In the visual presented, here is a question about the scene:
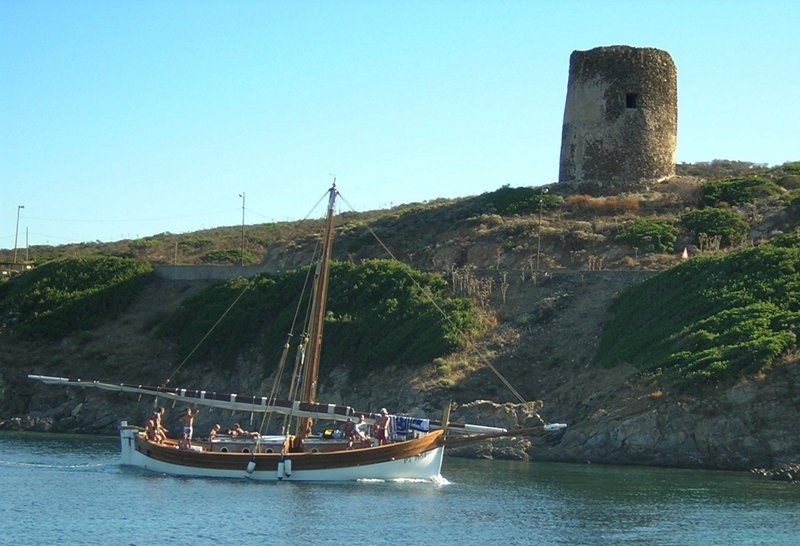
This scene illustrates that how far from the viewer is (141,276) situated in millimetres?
77188

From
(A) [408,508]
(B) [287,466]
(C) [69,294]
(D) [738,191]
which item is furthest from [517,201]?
(A) [408,508]

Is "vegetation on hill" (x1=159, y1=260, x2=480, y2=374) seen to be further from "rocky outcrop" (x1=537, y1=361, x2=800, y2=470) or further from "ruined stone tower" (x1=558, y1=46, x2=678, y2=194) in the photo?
"ruined stone tower" (x1=558, y1=46, x2=678, y2=194)

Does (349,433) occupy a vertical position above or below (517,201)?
below

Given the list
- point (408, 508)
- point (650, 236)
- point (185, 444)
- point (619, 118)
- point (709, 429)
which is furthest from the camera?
point (619, 118)

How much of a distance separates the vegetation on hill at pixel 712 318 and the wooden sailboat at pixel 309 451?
290 inches

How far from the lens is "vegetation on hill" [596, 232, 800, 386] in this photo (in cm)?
4878

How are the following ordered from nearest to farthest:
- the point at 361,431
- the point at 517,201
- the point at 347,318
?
the point at 361,431
the point at 347,318
the point at 517,201

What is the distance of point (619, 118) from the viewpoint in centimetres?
7538

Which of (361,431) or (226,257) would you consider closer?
(361,431)

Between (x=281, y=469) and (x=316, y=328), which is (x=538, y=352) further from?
(x=281, y=469)

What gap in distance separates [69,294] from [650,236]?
99.8 feet

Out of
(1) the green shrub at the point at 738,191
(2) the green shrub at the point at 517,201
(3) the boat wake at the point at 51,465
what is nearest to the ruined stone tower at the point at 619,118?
(2) the green shrub at the point at 517,201

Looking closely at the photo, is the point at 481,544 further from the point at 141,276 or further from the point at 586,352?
the point at 141,276


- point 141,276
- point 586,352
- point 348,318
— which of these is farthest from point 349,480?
point 141,276
